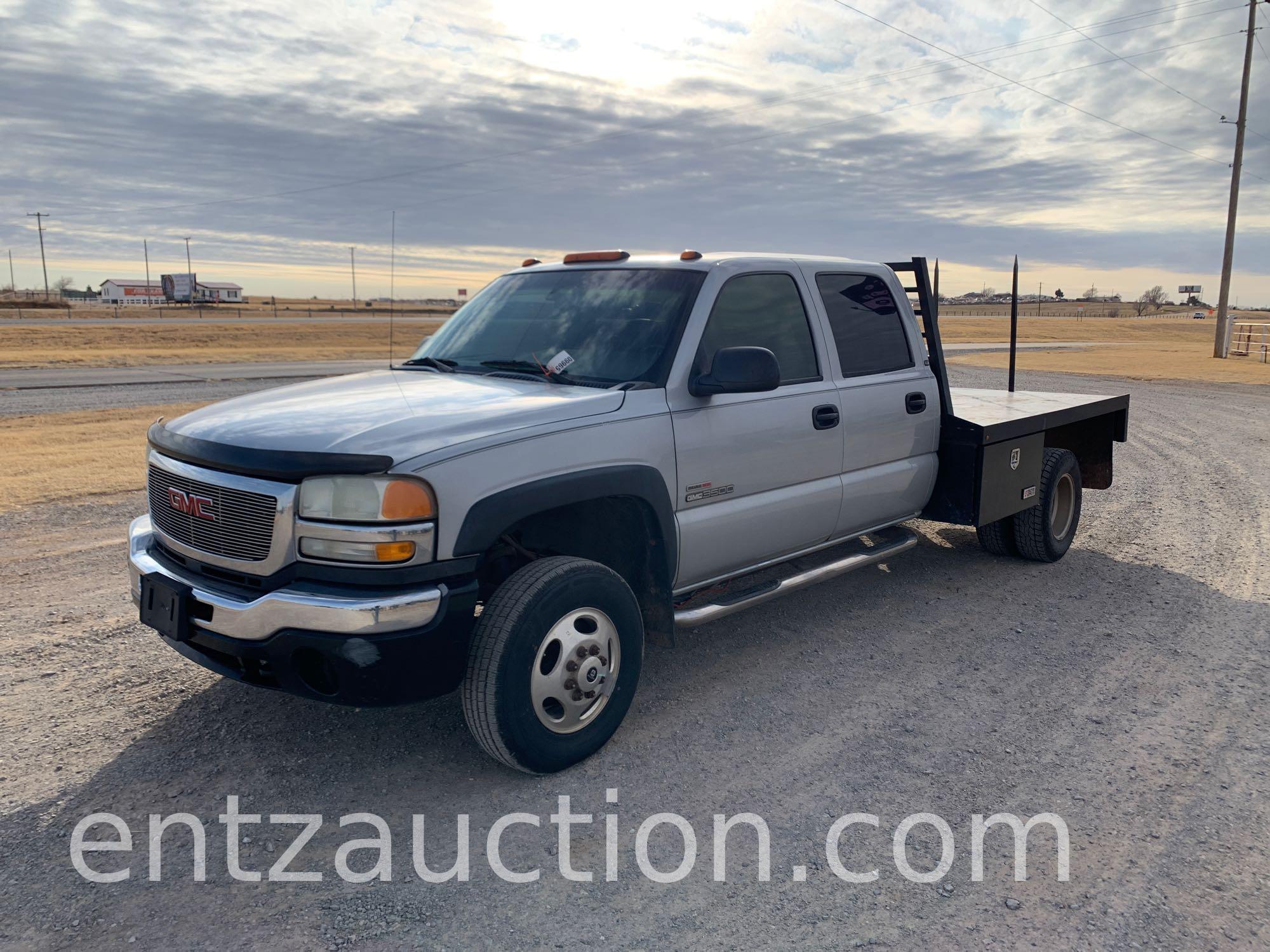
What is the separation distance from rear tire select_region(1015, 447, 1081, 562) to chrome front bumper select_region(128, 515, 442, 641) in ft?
15.4

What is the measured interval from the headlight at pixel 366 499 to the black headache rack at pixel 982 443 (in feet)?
11.3

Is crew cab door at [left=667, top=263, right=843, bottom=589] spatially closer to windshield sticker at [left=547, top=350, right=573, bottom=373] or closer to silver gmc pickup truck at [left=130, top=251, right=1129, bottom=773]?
silver gmc pickup truck at [left=130, top=251, right=1129, bottom=773]

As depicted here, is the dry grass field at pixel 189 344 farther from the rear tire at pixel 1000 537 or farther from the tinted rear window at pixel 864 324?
the tinted rear window at pixel 864 324

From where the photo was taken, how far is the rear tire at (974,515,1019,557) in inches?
266

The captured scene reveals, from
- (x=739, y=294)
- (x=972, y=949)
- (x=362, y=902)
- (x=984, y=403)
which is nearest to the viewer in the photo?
(x=972, y=949)

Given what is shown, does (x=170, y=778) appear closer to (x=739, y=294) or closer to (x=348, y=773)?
(x=348, y=773)

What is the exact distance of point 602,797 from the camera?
142 inches

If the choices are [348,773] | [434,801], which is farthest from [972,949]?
[348,773]

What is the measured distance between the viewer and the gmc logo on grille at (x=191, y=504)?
360 centimetres

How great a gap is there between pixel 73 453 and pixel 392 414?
884 centimetres

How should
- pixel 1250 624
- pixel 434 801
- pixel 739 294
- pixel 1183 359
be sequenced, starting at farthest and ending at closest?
pixel 1183 359 → pixel 1250 624 → pixel 739 294 → pixel 434 801

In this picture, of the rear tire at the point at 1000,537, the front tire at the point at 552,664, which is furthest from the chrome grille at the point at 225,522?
the rear tire at the point at 1000,537

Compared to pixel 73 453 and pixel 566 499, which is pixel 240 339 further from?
pixel 566 499

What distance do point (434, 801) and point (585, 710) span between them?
67 cm
